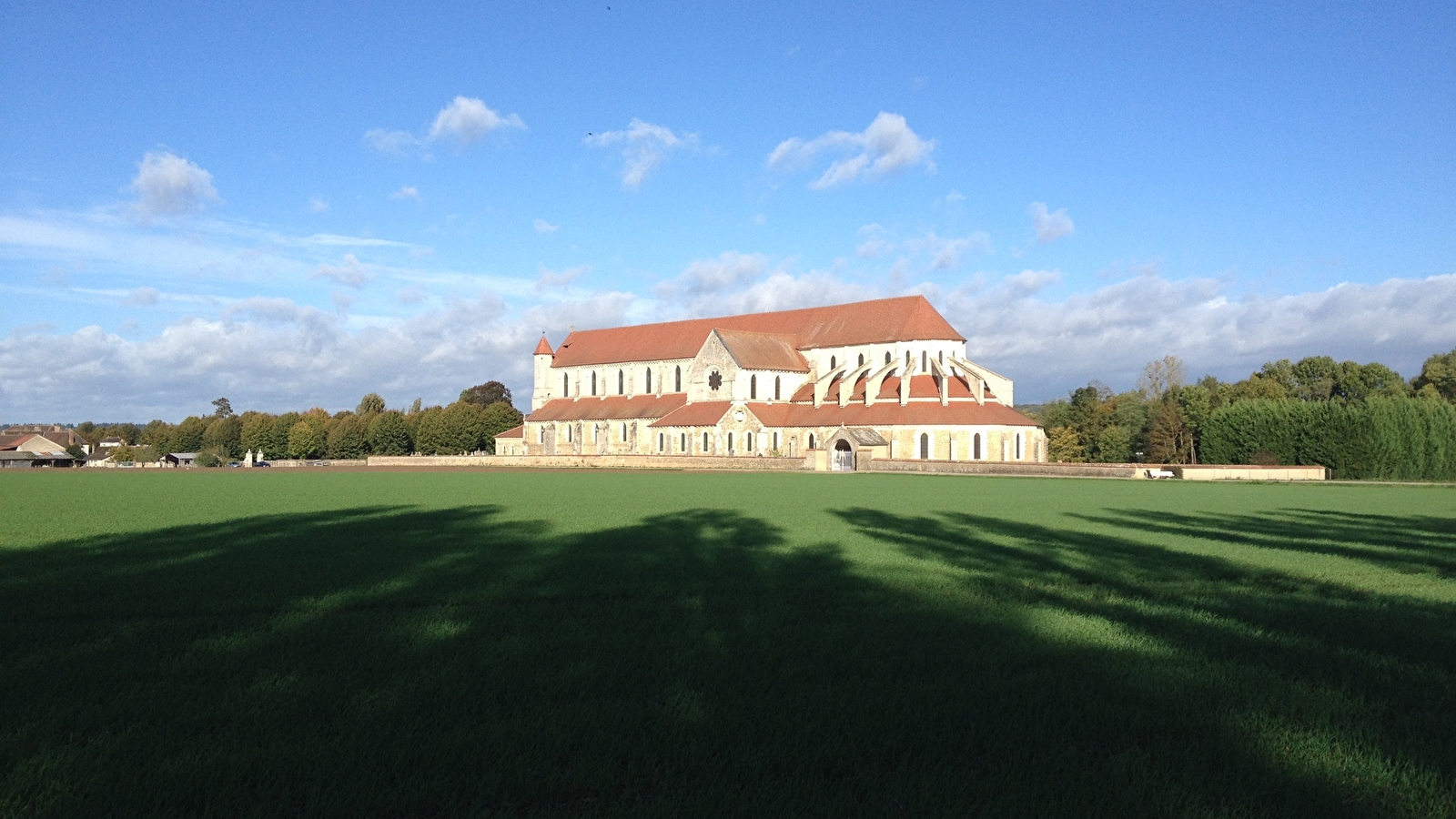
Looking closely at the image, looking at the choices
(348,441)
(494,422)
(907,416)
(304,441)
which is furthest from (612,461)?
(304,441)

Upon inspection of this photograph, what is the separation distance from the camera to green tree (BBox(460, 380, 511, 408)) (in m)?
144

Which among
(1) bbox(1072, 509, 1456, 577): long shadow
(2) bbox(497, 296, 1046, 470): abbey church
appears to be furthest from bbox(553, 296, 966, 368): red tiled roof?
(1) bbox(1072, 509, 1456, 577): long shadow

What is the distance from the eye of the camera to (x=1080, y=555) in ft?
55.8

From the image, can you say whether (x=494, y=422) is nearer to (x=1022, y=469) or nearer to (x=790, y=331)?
(x=790, y=331)

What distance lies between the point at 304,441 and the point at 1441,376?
110296 millimetres

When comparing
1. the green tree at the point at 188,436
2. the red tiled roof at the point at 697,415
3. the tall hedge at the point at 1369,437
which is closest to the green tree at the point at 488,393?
the green tree at the point at 188,436

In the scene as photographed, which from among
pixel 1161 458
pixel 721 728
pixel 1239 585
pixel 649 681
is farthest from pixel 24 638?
pixel 1161 458

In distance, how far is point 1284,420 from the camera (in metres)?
62.8

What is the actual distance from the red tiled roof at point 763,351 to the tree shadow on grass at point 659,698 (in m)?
64.7

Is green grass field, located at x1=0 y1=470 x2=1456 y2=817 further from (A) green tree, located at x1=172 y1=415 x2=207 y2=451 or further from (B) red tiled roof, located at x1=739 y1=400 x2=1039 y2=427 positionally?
(A) green tree, located at x1=172 y1=415 x2=207 y2=451

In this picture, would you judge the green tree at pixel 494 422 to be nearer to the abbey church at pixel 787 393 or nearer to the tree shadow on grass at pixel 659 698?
the abbey church at pixel 787 393

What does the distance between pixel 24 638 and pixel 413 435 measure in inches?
4369

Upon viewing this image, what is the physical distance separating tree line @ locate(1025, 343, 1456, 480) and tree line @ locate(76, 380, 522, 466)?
56.9 metres

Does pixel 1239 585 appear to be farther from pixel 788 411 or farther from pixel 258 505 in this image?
pixel 788 411
